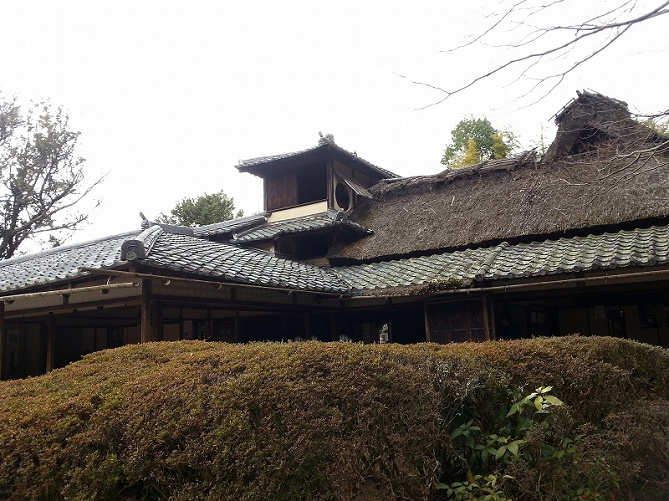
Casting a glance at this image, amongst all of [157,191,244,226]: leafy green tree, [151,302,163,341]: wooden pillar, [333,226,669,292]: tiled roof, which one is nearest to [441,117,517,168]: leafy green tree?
[157,191,244,226]: leafy green tree

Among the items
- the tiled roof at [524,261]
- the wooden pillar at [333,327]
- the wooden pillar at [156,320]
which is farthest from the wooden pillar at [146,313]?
the wooden pillar at [333,327]

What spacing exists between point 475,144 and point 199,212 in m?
17.0

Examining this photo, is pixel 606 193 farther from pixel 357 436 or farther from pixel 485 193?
pixel 357 436

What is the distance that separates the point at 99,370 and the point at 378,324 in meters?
9.29

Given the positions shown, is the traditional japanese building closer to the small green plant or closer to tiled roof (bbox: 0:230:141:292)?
tiled roof (bbox: 0:230:141:292)

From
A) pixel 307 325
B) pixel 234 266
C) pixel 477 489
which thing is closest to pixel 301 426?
pixel 477 489

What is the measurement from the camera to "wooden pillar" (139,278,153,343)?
28.1 feet

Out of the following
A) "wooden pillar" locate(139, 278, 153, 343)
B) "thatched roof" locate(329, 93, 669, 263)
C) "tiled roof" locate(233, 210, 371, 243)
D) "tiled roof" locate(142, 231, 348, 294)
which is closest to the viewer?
"wooden pillar" locate(139, 278, 153, 343)

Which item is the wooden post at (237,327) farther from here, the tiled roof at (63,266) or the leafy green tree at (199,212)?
the leafy green tree at (199,212)

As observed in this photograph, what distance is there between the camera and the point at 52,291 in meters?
9.22

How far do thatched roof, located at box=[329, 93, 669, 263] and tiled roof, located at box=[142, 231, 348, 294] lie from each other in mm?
2175

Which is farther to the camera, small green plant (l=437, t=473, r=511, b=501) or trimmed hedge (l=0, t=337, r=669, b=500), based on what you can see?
small green plant (l=437, t=473, r=511, b=501)

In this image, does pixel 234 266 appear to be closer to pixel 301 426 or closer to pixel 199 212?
pixel 301 426


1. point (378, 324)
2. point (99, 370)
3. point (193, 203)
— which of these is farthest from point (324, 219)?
point (193, 203)
